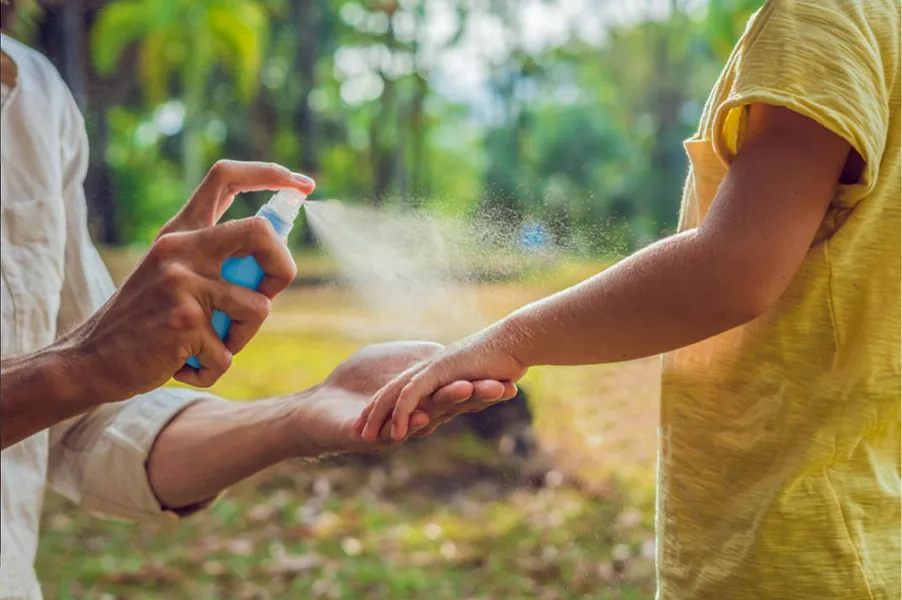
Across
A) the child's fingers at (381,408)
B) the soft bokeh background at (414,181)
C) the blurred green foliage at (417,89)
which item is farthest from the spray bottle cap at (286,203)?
the blurred green foliage at (417,89)

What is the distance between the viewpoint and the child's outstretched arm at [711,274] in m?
0.59

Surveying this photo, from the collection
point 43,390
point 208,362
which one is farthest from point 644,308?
point 43,390

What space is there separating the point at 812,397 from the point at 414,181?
1082 mm

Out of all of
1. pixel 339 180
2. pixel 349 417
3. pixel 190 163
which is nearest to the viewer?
pixel 349 417

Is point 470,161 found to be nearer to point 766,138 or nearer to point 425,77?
point 425,77

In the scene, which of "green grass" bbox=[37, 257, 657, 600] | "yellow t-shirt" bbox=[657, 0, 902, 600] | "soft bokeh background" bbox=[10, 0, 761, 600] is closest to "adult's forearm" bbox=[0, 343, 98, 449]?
"yellow t-shirt" bbox=[657, 0, 902, 600]

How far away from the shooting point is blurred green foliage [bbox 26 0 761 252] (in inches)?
101

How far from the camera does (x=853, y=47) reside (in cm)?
59

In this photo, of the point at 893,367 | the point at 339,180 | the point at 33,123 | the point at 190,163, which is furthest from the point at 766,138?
the point at 190,163

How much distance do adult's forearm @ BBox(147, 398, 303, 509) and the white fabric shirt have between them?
0.05 feet

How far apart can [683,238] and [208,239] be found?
30 centimetres

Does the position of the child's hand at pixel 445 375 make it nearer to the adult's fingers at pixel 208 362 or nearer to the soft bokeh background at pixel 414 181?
the adult's fingers at pixel 208 362

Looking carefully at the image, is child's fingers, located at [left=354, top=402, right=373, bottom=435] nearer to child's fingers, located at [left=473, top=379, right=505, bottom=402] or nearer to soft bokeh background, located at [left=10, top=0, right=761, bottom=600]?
child's fingers, located at [left=473, top=379, right=505, bottom=402]

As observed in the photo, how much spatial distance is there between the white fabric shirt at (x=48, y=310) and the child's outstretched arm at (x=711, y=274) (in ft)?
1.25
